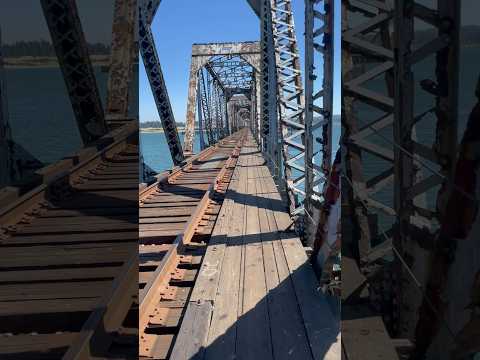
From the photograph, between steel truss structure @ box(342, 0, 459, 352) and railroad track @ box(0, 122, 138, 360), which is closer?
steel truss structure @ box(342, 0, 459, 352)

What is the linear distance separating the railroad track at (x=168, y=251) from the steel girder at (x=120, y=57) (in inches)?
93.9

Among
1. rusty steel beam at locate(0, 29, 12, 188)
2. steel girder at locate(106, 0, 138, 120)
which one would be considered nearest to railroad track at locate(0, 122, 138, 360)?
rusty steel beam at locate(0, 29, 12, 188)

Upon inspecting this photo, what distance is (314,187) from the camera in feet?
25.0

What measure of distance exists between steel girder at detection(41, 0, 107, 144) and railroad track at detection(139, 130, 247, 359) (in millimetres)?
2134

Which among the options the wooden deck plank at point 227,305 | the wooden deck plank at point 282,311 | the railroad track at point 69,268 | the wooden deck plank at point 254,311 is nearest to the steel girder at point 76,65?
the railroad track at point 69,268

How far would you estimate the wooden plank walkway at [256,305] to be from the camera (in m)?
3.54

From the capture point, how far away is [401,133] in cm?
197

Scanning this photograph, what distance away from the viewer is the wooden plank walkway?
3535mm

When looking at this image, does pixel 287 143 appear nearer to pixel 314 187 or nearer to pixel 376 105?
pixel 314 187

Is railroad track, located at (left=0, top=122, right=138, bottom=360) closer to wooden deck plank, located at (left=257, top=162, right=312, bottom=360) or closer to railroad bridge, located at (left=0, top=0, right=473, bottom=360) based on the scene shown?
railroad bridge, located at (left=0, top=0, right=473, bottom=360)

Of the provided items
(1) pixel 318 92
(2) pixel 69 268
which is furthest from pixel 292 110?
(2) pixel 69 268

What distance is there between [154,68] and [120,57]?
5.75 metres

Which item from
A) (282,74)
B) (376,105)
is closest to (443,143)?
(376,105)

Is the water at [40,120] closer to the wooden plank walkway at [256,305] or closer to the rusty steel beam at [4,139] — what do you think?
the rusty steel beam at [4,139]
